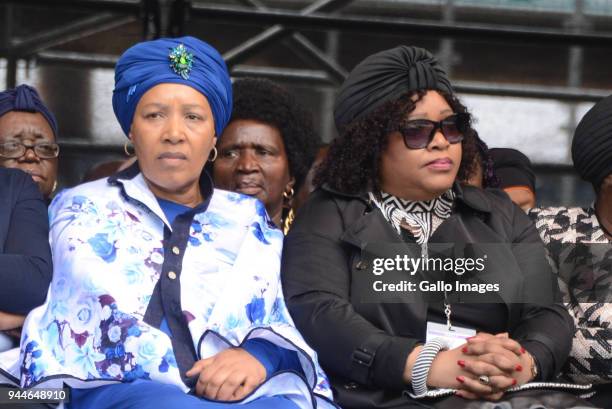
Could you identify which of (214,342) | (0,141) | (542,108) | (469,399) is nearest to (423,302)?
(469,399)

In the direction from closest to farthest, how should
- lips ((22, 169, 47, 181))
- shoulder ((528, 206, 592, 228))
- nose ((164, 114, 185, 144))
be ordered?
1. nose ((164, 114, 185, 144))
2. shoulder ((528, 206, 592, 228))
3. lips ((22, 169, 47, 181))

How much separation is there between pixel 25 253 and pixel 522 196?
2.18 m

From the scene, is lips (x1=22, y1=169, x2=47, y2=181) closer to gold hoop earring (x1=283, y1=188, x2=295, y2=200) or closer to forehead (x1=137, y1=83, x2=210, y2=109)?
forehead (x1=137, y1=83, x2=210, y2=109)

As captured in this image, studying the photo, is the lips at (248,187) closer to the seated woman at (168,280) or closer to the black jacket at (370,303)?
the black jacket at (370,303)

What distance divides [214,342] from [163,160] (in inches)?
25.7

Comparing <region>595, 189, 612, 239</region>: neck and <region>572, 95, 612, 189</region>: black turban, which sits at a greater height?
<region>572, 95, 612, 189</region>: black turban

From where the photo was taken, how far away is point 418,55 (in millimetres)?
4145

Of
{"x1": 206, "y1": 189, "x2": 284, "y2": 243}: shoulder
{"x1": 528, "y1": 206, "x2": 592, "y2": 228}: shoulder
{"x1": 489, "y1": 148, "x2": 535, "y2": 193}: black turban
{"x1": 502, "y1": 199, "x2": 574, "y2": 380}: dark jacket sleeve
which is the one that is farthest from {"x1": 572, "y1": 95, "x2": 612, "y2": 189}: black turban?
{"x1": 206, "y1": 189, "x2": 284, "y2": 243}: shoulder

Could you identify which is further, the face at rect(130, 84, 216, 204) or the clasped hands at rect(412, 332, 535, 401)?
the face at rect(130, 84, 216, 204)

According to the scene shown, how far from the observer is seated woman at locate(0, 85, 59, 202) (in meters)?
4.57

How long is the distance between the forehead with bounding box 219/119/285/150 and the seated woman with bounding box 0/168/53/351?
3.22 feet

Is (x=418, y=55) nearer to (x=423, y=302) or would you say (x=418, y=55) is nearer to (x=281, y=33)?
(x=423, y=302)

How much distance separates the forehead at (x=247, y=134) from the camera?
15.7ft

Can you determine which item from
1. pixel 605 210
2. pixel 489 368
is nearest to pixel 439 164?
pixel 605 210
